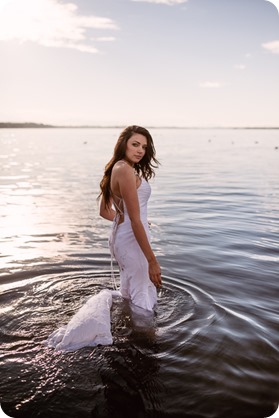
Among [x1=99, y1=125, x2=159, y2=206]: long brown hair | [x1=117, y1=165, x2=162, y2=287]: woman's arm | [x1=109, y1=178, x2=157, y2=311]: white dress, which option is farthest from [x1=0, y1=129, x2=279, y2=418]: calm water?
[x1=99, y1=125, x2=159, y2=206]: long brown hair

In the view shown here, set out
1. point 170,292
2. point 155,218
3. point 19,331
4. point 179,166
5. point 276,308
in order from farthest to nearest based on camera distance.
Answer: point 179,166
point 155,218
point 170,292
point 276,308
point 19,331

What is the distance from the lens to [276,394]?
415cm

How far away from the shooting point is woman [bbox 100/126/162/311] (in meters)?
4.85

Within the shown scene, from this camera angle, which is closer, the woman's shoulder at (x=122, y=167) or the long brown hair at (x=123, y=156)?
the woman's shoulder at (x=122, y=167)

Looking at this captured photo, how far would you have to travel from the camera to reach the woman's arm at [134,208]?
4.75 meters

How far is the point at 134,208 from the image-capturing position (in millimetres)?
4762

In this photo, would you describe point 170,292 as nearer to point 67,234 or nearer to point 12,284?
point 12,284

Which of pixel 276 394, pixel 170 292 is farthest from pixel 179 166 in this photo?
pixel 276 394

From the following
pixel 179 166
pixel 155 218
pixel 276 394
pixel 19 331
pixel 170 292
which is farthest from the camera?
pixel 179 166

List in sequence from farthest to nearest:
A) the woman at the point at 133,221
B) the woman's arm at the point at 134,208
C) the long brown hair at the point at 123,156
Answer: the long brown hair at the point at 123,156 < the woman at the point at 133,221 < the woman's arm at the point at 134,208

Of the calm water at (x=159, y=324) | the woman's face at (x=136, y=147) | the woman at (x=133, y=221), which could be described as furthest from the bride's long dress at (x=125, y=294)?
the woman's face at (x=136, y=147)

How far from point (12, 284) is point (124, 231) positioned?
2.64 m

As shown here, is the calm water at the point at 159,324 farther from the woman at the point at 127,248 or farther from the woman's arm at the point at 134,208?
the woman's arm at the point at 134,208

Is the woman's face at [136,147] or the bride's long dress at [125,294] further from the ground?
the woman's face at [136,147]
